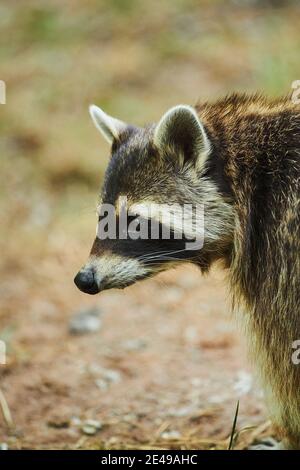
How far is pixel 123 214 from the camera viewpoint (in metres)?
3.76

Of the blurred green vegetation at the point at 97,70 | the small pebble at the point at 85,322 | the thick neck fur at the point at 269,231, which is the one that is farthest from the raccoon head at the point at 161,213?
the blurred green vegetation at the point at 97,70

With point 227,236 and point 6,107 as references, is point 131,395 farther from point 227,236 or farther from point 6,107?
point 6,107

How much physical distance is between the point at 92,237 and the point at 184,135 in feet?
12.9

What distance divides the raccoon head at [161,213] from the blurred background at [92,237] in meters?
0.46

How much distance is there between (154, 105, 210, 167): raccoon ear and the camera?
11.8ft

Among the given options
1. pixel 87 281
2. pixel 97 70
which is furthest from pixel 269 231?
pixel 97 70

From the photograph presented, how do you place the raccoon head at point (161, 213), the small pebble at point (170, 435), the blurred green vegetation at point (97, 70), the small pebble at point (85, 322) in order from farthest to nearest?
the blurred green vegetation at point (97, 70), the small pebble at point (85, 322), the small pebble at point (170, 435), the raccoon head at point (161, 213)

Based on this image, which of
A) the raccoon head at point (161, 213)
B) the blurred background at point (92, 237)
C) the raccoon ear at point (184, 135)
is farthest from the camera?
the blurred background at point (92, 237)

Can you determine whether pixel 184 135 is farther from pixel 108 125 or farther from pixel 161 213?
pixel 108 125

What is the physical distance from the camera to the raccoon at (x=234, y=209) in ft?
11.5

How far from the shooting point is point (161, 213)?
3711 mm

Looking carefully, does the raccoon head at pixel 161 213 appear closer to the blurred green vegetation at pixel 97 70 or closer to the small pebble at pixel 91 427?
the small pebble at pixel 91 427

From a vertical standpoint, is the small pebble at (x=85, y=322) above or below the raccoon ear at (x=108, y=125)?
below

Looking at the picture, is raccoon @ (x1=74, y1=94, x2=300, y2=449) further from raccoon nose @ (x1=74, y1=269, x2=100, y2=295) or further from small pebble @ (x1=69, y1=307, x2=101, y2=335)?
small pebble @ (x1=69, y1=307, x2=101, y2=335)
